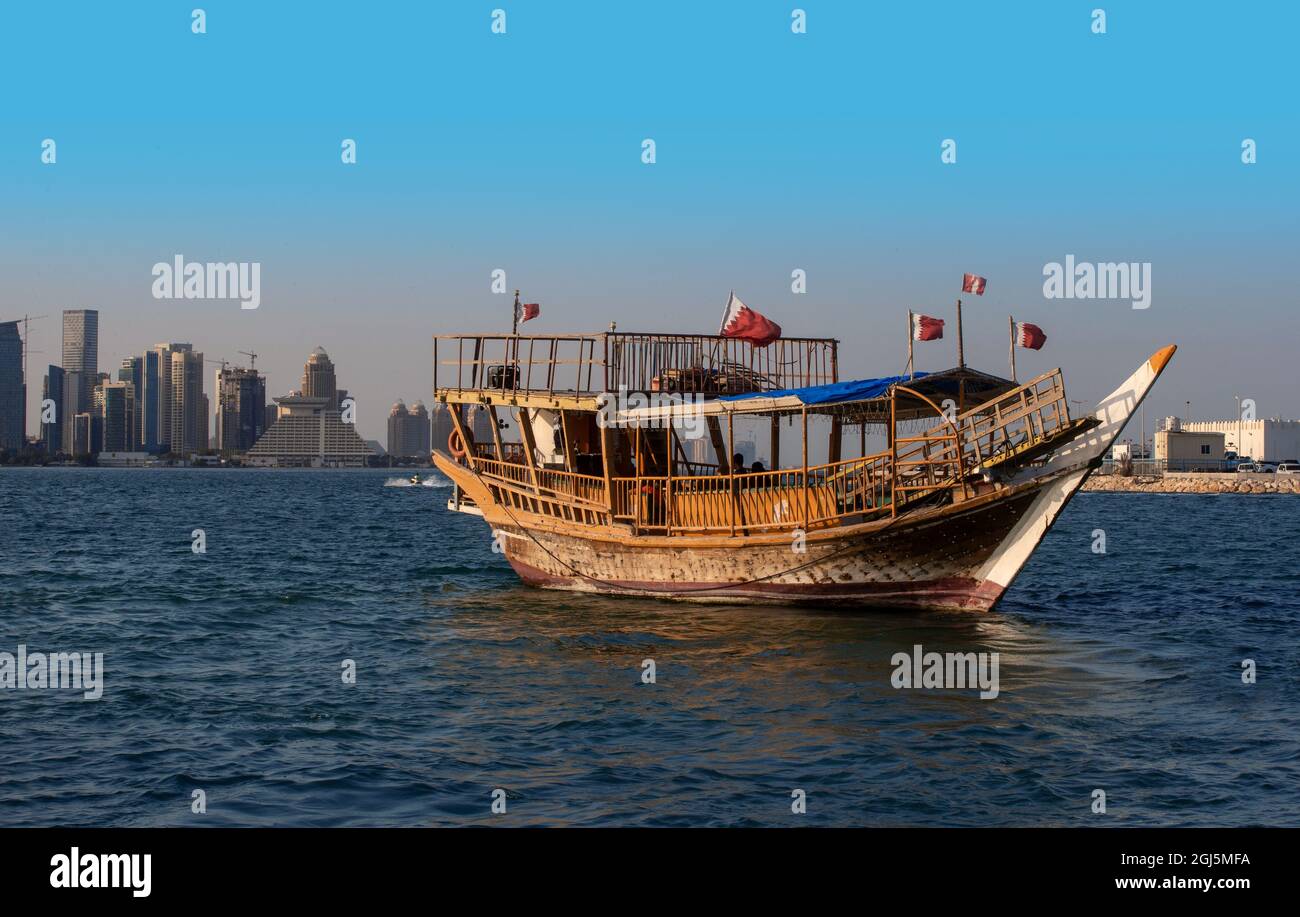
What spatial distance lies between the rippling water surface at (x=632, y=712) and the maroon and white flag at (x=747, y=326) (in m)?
5.63

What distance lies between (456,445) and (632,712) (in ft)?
57.2

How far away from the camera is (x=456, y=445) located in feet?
107

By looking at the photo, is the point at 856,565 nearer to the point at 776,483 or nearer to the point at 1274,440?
the point at 776,483

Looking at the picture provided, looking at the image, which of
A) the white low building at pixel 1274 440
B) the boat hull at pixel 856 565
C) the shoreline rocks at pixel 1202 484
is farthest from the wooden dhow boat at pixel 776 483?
the white low building at pixel 1274 440

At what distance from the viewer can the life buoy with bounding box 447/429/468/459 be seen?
1267 inches

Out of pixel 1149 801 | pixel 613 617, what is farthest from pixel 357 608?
pixel 1149 801

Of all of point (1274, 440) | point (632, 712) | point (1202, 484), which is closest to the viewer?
point (632, 712)

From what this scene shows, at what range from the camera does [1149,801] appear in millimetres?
12320

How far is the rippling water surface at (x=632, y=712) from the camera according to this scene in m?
12.4

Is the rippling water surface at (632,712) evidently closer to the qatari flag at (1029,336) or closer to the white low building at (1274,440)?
the qatari flag at (1029,336)

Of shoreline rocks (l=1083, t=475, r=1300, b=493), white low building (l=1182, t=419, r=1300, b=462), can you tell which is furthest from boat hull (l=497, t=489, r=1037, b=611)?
white low building (l=1182, t=419, r=1300, b=462)

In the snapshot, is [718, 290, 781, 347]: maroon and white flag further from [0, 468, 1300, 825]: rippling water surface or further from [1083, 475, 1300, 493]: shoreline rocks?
[1083, 475, 1300, 493]: shoreline rocks

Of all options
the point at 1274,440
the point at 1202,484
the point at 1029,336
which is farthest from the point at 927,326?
the point at 1274,440

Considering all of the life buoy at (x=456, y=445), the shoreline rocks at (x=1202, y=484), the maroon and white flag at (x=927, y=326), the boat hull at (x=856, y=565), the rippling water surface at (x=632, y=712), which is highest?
the maroon and white flag at (x=927, y=326)
